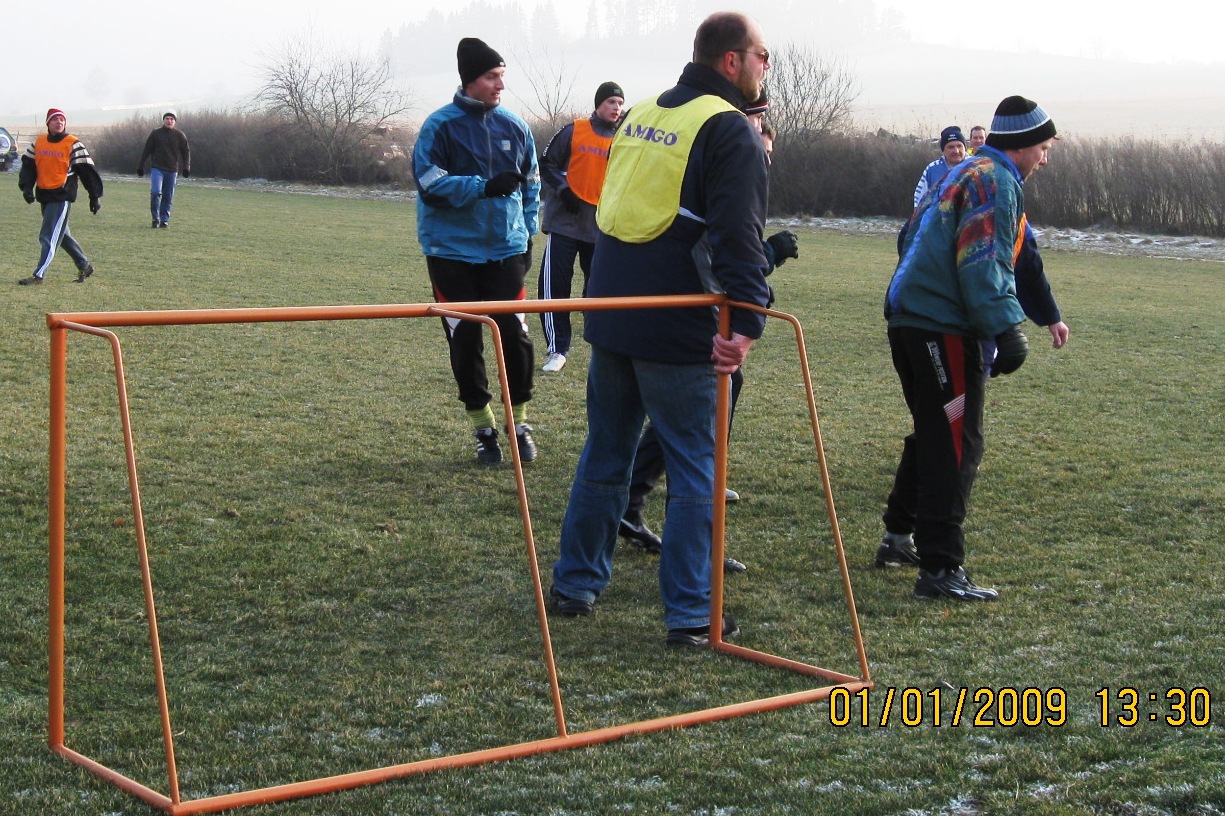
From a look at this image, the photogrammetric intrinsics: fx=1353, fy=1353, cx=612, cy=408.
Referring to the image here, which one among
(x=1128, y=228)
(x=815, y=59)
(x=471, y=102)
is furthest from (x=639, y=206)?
(x=815, y=59)

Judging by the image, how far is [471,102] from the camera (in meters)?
6.44

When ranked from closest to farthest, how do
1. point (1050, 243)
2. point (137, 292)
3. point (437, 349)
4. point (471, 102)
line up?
1. point (471, 102)
2. point (437, 349)
3. point (137, 292)
4. point (1050, 243)

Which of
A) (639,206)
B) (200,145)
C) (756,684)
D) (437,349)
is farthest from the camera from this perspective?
(200,145)

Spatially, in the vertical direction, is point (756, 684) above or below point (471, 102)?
below

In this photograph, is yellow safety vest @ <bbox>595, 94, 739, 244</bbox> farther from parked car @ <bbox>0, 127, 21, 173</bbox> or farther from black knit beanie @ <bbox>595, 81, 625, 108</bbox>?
parked car @ <bbox>0, 127, 21, 173</bbox>

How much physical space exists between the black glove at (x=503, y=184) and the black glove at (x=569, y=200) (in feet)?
9.34

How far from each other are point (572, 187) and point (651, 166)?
5.07 meters

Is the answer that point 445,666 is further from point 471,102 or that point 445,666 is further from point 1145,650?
point 471,102

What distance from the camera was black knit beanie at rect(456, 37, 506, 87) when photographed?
637 centimetres

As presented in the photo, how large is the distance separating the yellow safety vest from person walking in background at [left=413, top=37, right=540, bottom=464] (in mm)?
2008

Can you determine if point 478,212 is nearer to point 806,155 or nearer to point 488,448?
point 488,448

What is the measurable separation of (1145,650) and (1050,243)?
925 inches
